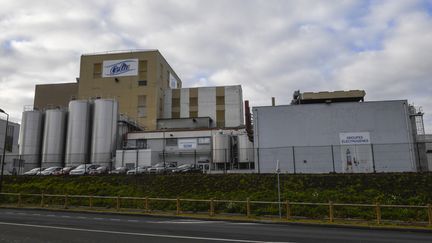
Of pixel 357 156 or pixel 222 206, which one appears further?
pixel 357 156

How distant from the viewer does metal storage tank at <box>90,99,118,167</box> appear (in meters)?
52.8

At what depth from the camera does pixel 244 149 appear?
50.2 m

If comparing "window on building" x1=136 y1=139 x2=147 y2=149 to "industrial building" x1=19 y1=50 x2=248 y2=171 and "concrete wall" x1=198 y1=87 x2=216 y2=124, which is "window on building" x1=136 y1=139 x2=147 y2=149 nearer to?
"industrial building" x1=19 y1=50 x2=248 y2=171

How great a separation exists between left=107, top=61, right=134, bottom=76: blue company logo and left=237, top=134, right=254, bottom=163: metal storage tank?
3601 cm

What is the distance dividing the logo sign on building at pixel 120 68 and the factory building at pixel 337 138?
45.1 meters

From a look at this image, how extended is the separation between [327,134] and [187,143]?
23912 mm

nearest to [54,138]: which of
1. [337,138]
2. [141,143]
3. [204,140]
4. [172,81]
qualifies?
[141,143]

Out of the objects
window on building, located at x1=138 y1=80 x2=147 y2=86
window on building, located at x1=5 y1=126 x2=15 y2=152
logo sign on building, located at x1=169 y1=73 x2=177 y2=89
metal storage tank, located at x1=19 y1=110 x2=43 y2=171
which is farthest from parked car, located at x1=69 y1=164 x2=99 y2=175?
Answer: logo sign on building, located at x1=169 y1=73 x2=177 y2=89

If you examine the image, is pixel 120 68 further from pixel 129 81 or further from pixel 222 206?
pixel 222 206

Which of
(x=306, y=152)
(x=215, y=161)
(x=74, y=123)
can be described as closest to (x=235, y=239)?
(x=306, y=152)

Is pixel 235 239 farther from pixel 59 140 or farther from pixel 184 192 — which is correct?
pixel 59 140

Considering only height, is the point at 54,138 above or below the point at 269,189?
above

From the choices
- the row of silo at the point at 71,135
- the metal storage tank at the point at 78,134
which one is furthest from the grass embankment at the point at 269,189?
the row of silo at the point at 71,135

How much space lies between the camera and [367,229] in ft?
49.0
